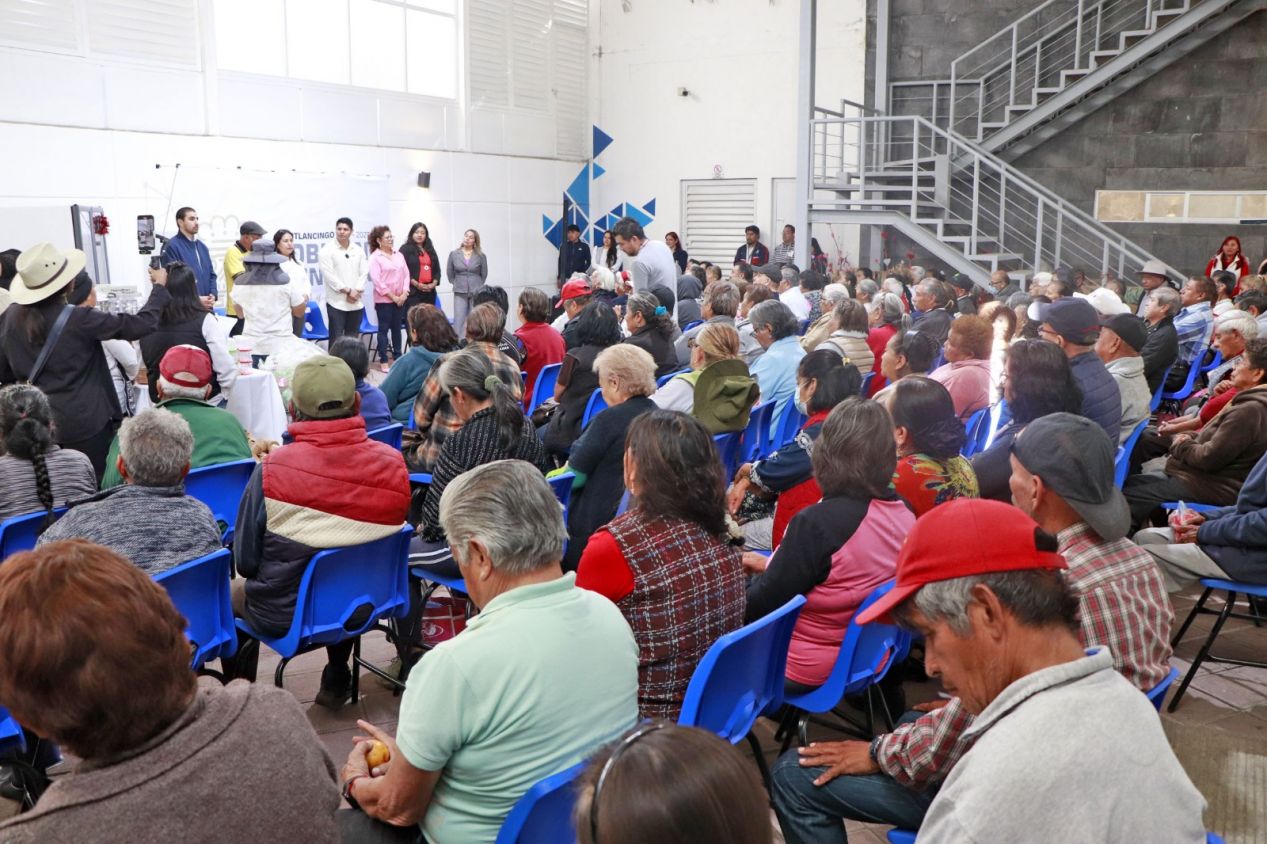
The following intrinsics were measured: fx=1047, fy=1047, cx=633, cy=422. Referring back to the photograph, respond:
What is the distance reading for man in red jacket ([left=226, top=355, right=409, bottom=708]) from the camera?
312 centimetres

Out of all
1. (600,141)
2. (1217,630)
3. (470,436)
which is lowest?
(1217,630)

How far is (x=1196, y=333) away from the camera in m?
7.27

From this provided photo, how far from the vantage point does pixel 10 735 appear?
2590 millimetres

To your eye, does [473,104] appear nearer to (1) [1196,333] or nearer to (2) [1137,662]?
(1) [1196,333]

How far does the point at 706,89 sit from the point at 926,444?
12.4 meters

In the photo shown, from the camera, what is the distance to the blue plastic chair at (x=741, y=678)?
2.14 m

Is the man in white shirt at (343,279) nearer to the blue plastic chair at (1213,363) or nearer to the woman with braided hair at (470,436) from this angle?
the woman with braided hair at (470,436)

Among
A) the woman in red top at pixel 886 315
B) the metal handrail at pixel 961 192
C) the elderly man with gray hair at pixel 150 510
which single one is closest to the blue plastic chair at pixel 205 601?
the elderly man with gray hair at pixel 150 510

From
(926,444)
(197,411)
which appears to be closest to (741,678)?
(926,444)

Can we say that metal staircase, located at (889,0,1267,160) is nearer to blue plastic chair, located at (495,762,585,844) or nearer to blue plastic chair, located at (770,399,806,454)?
blue plastic chair, located at (770,399,806,454)

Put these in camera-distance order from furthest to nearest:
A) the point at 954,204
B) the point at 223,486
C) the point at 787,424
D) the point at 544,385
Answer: the point at 954,204 < the point at 544,385 < the point at 787,424 < the point at 223,486

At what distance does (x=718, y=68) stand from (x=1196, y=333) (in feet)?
29.4

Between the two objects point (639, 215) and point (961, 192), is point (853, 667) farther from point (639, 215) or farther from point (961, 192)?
point (639, 215)

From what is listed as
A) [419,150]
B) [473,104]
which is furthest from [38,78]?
[473,104]
